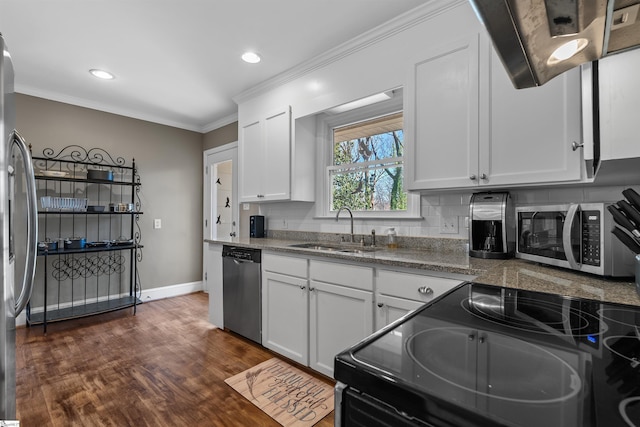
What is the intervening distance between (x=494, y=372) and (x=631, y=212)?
3.36 feet

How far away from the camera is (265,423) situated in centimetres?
174

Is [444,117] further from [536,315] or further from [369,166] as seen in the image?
[536,315]

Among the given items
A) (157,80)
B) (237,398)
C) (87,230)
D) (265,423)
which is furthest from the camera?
(87,230)

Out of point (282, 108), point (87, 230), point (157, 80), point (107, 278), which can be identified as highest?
point (157, 80)

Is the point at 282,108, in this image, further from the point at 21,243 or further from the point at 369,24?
the point at 21,243

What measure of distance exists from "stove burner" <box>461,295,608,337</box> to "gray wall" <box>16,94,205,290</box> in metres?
4.37

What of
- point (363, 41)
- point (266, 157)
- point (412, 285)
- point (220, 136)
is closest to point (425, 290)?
point (412, 285)

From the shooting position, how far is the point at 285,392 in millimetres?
2020

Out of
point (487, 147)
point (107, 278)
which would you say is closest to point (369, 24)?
point (487, 147)

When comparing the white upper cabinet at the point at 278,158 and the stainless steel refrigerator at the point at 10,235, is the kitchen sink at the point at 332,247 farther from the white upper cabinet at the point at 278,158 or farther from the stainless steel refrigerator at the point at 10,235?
the stainless steel refrigerator at the point at 10,235

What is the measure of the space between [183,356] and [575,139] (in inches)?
121

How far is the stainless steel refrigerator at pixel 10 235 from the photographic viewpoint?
100 centimetres

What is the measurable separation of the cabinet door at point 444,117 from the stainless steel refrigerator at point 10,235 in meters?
1.99

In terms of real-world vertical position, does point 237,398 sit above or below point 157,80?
below
